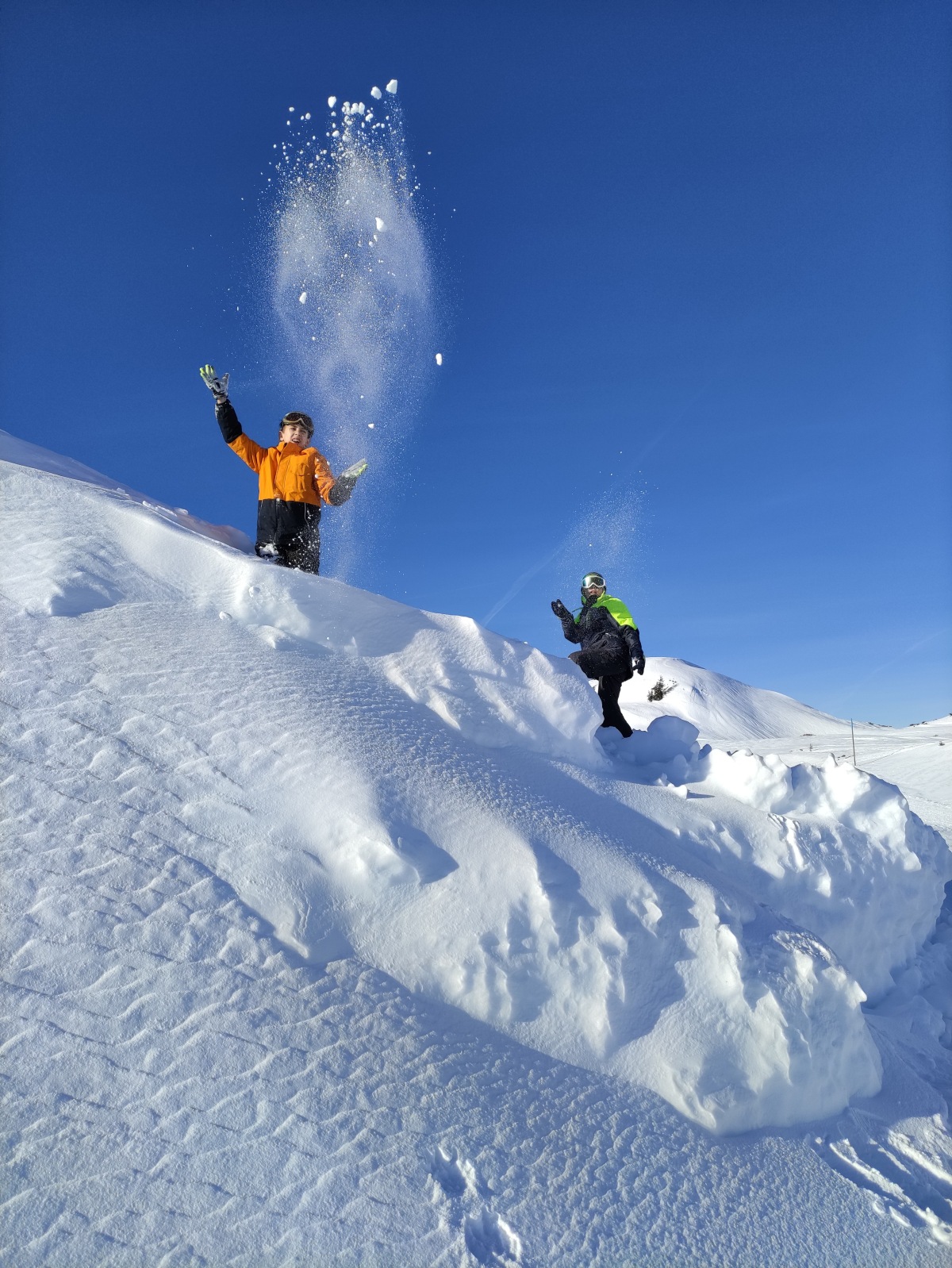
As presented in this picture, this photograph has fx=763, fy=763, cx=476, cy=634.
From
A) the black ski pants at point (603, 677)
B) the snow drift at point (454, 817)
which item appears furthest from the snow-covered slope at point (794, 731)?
the snow drift at point (454, 817)

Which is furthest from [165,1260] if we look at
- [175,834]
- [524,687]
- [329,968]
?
[524,687]

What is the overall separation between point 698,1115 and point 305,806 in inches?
74.5

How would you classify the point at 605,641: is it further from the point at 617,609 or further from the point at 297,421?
the point at 297,421

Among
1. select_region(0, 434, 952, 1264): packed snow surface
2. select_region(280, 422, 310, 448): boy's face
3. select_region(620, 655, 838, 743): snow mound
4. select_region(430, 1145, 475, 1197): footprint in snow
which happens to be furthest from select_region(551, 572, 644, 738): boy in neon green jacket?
select_region(620, 655, 838, 743): snow mound

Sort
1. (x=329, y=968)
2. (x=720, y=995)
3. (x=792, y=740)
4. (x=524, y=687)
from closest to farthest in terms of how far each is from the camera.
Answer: (x=329, y=968) < (x=720, y=995) < (x=524, y=687) < (x=792, y=740)

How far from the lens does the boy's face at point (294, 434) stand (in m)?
6.43

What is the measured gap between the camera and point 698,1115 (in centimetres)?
282

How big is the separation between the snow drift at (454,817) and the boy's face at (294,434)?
5.93 ft

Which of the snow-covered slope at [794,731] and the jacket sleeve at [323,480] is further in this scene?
the snow-covered slope at [794,731]

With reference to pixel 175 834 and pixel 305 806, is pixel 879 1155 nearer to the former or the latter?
pixel 305 806

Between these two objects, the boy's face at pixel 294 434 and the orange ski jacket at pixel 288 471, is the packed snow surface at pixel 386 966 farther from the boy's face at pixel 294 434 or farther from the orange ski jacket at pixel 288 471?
the boy's face at pixel 294 434

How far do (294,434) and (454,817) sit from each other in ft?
A: 13.9

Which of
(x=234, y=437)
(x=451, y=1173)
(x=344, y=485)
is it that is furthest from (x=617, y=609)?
(x=451, y=1173)

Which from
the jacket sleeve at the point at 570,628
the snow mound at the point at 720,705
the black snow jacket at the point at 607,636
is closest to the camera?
the black snow jacket at the point at 607,636
